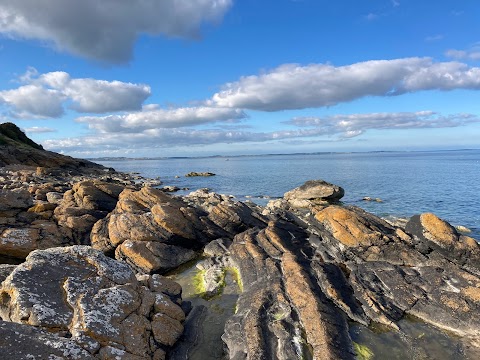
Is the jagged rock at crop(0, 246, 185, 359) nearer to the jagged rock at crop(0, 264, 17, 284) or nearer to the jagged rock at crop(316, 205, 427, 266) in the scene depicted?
the jagged rock at crop(0, 264, 17, 284)

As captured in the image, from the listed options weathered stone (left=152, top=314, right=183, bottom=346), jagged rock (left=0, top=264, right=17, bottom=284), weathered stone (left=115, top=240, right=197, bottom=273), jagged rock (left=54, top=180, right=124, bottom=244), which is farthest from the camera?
jagged rock (left=54, top=180, right=124, bottom=244)

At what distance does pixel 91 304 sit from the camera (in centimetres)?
1205

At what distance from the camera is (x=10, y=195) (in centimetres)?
2636

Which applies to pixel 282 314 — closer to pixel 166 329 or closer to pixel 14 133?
pixel 166 329

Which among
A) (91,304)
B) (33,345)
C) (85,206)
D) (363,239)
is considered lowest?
(363,239)

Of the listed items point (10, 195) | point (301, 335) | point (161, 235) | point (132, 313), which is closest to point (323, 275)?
point (301, 335)

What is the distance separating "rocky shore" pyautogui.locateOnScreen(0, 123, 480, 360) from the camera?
11625 millimetres

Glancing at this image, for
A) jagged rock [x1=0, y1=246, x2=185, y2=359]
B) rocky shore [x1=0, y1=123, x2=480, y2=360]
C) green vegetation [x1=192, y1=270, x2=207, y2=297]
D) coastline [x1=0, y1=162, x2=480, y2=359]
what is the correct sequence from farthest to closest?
green vegetation [x1=192, y1=270, x2=207, y2=297]
coastline [x1=0, y1=162, x2=480, y2=359]
rocky shore [x1=0, y1=123, x2=480, y2=360]
jagged rock [x1=0, y1=246, x2=185, y2=359]

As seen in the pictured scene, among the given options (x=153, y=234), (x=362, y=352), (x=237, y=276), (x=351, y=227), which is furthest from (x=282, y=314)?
(x=153, y=234)

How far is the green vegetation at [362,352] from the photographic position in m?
13.0

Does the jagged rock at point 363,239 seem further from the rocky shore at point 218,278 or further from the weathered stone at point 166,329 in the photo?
the weathered stone at point 166,329

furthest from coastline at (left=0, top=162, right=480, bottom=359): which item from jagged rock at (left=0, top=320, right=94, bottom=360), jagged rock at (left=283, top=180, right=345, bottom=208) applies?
jagged rock at (left=283, top=180, right=345, bottom=208)

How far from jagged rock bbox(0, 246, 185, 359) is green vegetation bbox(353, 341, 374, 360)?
769 cm

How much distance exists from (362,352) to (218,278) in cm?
976
